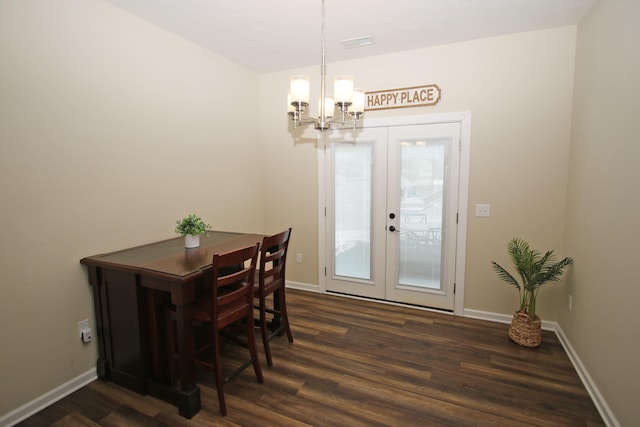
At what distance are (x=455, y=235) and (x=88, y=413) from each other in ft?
10.8

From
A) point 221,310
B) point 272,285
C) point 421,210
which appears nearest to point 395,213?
point 421,210

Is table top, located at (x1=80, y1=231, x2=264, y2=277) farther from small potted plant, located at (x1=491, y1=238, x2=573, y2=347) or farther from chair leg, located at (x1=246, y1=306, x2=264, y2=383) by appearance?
small potted plant, located at (x1=491, y1=238, x2=573, y2=347)

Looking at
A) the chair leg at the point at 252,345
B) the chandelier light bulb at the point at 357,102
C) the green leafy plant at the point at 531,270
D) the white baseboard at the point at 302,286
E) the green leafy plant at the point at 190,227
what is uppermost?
the chandelier light bulb at the point at 357,102

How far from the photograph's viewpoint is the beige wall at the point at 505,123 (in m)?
2.87

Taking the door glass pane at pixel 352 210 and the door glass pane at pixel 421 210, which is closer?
the door glass pane at pixel 421 210

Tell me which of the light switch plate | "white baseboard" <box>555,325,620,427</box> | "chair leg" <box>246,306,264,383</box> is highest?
the light switch plate

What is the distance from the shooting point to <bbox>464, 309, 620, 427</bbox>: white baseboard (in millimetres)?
1921

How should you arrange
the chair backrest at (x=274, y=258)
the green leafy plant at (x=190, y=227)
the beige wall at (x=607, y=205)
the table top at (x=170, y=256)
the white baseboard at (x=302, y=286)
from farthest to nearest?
1. the white baseboard at (x=302, y=286)
2. the green leafy plant at (x=190, y=227)
3. the chair backrest at (x=274, y=258)
4. the table top at (x=170, y=256)
5. the beige wall at (x=607, y=205)

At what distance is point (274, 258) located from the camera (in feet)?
7.90

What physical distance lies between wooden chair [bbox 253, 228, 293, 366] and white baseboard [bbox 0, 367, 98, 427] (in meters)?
1.25

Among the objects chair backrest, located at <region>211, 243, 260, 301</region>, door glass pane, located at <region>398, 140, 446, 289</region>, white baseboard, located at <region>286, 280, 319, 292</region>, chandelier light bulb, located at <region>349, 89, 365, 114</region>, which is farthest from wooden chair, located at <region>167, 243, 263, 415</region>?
door glass pane, located at <region>398, 140, 446, 289</region>

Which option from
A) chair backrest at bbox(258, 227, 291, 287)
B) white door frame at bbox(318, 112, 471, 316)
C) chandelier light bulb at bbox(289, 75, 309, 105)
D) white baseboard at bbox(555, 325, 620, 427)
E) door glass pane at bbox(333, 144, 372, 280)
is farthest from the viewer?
door glass pane at bbox(333, 144, 372, 280)

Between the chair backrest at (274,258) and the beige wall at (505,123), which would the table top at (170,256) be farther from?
the beige wall at (505,123)

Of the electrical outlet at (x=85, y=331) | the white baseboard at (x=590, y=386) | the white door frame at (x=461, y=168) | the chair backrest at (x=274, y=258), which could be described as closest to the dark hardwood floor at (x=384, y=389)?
the white baseboard at (x=590, y=386)
